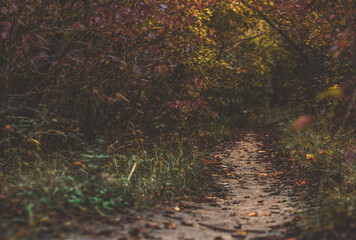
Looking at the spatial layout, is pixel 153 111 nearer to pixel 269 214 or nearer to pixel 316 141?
pixel 316 141

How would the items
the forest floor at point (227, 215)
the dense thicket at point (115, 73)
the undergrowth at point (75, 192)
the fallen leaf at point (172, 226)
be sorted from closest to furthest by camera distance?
the undergrowth at point (75, 192), the forest floor at point (227, 215), the fallen leaf at point (172, 226), the dense thicket at point (115, 73)

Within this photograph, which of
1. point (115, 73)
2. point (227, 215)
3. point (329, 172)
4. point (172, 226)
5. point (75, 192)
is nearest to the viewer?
point (172, 226)

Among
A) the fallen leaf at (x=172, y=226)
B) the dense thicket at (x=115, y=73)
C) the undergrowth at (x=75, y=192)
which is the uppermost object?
the dense thicket at (x=115, y=73)

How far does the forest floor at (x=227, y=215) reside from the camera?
3.34m

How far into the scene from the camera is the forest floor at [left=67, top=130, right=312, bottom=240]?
11.0ft

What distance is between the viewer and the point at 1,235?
275 cm

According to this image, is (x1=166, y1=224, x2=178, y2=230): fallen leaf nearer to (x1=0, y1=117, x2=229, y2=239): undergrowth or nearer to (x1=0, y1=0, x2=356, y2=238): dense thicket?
(x1=0, y1=117, x2=229, y2=239): undergrowth

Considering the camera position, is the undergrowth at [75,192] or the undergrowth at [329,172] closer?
the undergrowth at [75,192]

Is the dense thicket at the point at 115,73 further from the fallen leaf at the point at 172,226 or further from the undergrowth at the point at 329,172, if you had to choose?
→ the fallen leaf at the point at 172,226

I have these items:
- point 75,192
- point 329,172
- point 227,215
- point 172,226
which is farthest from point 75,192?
point 329,172

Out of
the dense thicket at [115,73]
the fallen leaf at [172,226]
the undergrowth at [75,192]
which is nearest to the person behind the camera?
the undergrowth at [75,192]

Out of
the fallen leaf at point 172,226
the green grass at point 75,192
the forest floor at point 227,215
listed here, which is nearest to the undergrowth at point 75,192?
the green grass at point 75,192

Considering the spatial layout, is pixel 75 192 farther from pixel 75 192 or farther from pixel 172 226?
pixel 172 226

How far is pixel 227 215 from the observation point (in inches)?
171
